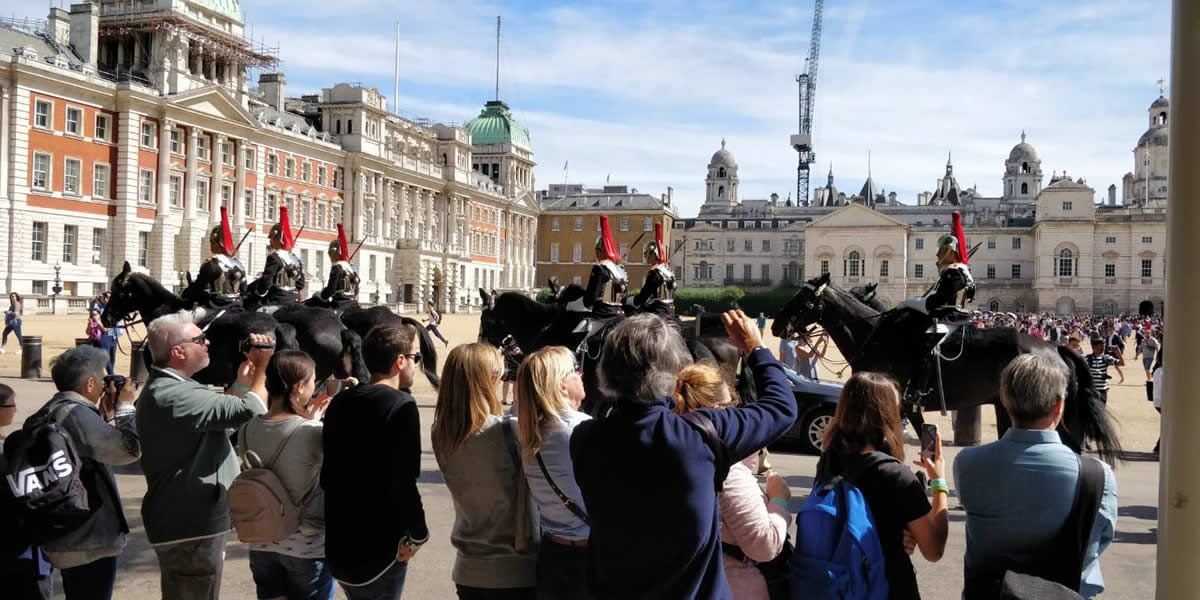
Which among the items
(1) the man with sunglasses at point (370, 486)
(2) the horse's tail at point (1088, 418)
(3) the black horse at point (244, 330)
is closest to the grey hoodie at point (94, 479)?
(1) the man with sunglasses at point (370, 486)

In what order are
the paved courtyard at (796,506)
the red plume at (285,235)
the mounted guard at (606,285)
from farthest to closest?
the red plume at (285,235), the mounted guard at (606,285), the paved courtyard at (796,506)

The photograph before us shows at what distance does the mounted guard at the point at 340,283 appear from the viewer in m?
13.1

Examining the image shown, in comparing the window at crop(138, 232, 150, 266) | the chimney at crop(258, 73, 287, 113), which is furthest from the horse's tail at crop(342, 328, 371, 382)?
the chimney at crop(258, 73, 287, 113)

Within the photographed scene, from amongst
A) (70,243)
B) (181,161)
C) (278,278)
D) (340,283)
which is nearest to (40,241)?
(70,243)

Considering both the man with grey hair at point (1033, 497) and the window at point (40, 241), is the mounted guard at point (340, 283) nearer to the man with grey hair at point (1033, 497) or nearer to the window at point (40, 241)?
the man with grey hair at point (1033, 497)

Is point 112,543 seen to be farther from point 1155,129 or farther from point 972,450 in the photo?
point 1155,129

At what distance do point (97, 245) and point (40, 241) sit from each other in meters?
3.24

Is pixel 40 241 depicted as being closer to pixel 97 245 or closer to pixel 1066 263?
pixel 97 245

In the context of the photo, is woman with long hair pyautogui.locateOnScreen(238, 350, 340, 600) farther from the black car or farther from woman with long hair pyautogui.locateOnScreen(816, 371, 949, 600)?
the black car

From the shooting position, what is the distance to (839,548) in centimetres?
316

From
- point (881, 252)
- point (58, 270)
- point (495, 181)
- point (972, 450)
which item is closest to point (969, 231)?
point (881, 252)

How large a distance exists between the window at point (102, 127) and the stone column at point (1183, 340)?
168 ft

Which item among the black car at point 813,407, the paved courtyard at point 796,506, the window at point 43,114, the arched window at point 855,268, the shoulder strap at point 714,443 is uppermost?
the window at point 43,114

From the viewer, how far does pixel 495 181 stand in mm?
95062
